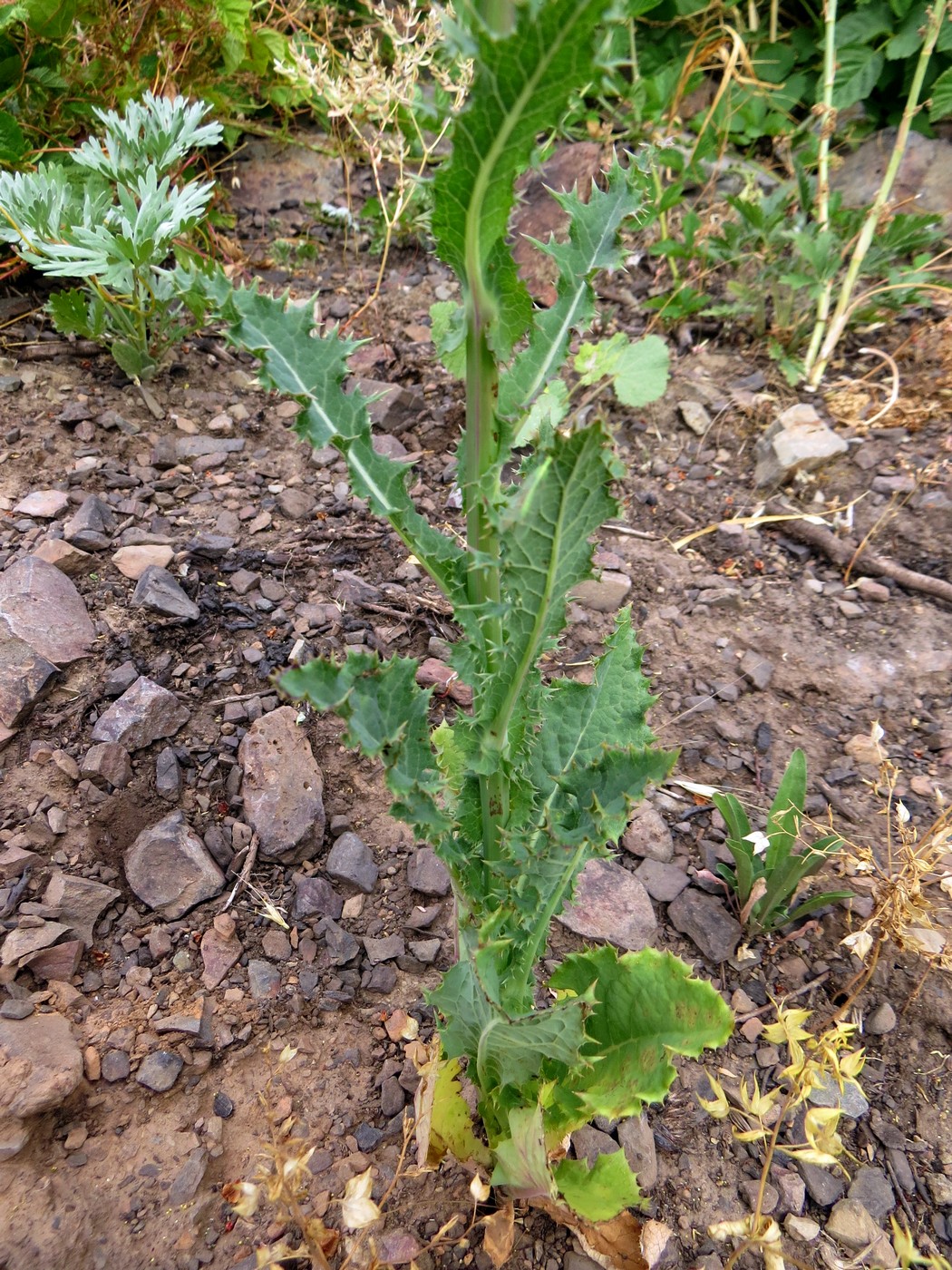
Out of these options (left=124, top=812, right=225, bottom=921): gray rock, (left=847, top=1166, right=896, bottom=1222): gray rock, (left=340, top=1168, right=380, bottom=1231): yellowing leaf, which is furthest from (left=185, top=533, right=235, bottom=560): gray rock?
(left=847, top=1166, right=896, bottom=1222): gray rock

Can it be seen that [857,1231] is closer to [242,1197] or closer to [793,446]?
[242,1197]

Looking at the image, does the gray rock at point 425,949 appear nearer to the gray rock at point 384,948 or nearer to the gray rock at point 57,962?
the gray rock at point 384,948

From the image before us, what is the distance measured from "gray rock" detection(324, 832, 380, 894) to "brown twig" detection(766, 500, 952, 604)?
1927mm

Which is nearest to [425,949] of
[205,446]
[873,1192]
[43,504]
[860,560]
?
[873,1192]

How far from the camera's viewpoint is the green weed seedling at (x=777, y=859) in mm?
1969

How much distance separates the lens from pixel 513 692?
1.37 metres

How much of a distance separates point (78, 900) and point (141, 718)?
0.46 m

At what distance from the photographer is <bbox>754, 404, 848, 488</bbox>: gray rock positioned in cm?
318

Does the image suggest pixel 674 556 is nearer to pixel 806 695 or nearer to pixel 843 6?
pixel 806 695

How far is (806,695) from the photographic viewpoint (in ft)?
8.55

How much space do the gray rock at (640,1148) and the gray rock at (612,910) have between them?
364mm

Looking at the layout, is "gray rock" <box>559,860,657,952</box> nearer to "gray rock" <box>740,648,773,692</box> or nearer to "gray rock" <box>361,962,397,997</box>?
"gray rock" <box>361,962,397,997</box>

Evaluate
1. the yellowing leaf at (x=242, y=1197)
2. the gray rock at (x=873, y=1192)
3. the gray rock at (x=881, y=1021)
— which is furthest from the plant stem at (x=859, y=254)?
the yellowing leaf at (x=242, y=1197)

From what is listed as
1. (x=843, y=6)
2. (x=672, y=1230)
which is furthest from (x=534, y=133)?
(x=843, y=6)
